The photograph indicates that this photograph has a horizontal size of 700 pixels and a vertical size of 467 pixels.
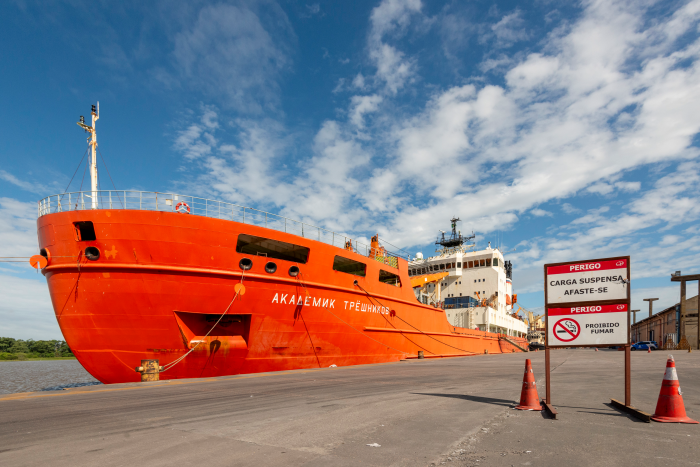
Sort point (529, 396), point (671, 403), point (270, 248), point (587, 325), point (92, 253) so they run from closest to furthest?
point (671, 403)
point (529, 396)
point (587, 325)
point (92, 253)
point (270, 248)

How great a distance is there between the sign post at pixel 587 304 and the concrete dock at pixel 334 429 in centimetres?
92

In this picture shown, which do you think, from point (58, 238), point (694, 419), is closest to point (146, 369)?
point (58, 238)

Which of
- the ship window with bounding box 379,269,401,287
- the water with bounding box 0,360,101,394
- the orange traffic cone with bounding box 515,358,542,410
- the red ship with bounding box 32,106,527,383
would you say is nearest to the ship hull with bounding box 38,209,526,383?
the red ship with bounding box 32,106,527,383

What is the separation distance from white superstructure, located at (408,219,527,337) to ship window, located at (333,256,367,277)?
499 inches

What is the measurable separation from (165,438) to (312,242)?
9970 millimetres

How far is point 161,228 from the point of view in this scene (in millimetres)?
10586

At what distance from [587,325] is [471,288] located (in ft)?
85.1

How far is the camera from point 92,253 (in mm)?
10391

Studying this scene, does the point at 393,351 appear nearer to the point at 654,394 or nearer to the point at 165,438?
the point at 654,394

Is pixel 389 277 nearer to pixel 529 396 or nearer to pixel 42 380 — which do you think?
pixel 529 396

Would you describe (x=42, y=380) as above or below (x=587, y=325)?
below

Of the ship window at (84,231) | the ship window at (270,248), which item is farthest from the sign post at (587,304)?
the ship window at (84,231)

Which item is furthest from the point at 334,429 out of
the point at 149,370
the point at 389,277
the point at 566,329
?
the point at 389,277

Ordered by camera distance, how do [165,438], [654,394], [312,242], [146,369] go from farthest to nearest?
1. [312,242]
2. [146,369]
3. [654,394]
4. [165,438]
